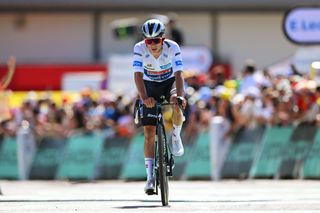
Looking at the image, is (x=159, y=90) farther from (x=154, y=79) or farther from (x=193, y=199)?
(x=193, y=199)

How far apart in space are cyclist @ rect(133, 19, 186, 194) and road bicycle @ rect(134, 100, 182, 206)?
0.09 meters

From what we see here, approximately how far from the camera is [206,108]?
2097cm

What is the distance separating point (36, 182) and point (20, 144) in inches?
49.5

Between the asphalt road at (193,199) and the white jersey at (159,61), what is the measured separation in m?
1.53

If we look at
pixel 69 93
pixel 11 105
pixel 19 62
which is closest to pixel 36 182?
pixel 11 105

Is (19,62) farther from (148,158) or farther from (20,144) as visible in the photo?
(148,158)

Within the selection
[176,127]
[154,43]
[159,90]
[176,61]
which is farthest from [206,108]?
[154,43]

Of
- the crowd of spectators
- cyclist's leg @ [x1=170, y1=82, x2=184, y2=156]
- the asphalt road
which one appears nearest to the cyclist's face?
cyclist's leg @ [x1=170, y1=82, x2=184, y2=156]

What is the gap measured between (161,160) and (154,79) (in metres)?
1.09

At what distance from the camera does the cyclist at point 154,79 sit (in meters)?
13.1

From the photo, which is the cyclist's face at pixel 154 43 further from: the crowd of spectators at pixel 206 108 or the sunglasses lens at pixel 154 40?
the crowd of spectators at pixel 206 108

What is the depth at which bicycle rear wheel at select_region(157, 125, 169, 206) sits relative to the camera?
12859 millimetres

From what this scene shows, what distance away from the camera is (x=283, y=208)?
1256 cm

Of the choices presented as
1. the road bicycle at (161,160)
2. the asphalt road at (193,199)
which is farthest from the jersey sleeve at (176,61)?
the asphalt road at (193,199)
